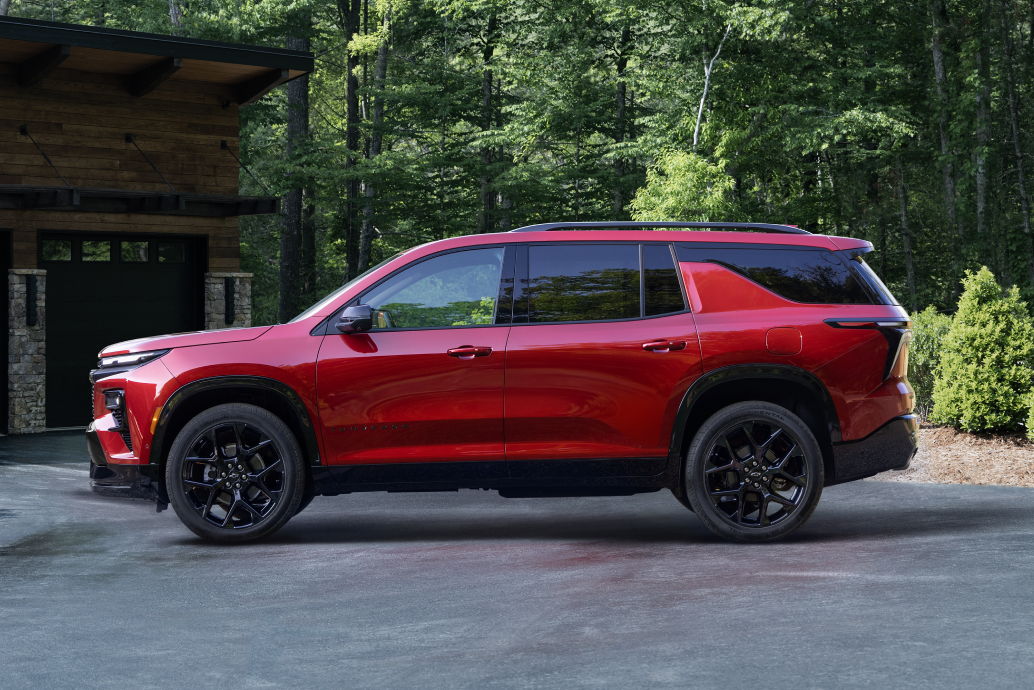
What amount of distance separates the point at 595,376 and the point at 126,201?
1153 centimetres

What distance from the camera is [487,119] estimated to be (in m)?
32.8

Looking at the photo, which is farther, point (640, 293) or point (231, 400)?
point (231, 400)

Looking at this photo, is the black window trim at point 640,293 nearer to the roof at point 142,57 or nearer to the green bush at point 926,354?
the green bush at point 926,354

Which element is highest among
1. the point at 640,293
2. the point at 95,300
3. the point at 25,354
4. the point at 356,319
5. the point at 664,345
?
the point at 95,300

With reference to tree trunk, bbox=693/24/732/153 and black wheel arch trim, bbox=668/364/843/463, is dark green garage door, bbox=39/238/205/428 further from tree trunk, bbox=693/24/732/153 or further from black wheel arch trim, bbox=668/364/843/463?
tree trunk, bbox=693/24/732/153

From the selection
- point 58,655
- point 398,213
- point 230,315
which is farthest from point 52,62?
point 398,213

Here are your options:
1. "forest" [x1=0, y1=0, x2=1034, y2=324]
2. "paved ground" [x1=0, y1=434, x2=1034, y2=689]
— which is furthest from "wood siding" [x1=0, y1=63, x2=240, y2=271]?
"forest" [x1=0, y1=0, x2=1034, y2=324]

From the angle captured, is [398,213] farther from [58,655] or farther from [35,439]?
[58,655]

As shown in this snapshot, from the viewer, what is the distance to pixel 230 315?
57.2ft

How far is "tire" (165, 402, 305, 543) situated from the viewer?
697cm

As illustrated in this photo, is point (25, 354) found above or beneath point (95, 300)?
beneath

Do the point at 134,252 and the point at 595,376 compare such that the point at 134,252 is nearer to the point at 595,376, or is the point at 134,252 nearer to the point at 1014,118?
the point at 595,376

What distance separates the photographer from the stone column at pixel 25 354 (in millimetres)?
15414

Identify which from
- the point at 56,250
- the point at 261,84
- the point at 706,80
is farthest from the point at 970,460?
the point at 706,80
